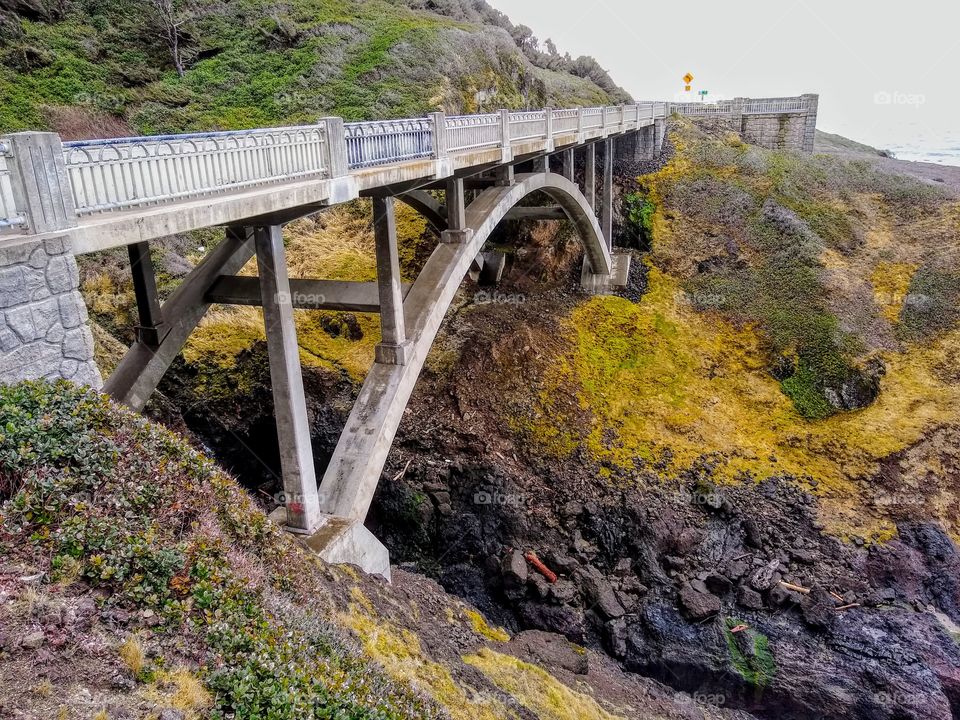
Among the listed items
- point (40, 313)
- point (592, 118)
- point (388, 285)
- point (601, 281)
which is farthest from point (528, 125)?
point (40, 313)

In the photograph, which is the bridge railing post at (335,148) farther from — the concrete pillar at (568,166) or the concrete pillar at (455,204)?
the concrete pillar at (568,166)

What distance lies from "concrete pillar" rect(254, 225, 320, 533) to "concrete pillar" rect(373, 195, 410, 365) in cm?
207

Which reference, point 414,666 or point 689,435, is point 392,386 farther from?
point 689,435

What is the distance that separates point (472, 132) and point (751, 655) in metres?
11.2

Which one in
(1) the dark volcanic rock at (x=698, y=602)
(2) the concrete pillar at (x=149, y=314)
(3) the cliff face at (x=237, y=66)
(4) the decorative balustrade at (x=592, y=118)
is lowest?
(1) the dark volcanic rock at (x=698, y=602)

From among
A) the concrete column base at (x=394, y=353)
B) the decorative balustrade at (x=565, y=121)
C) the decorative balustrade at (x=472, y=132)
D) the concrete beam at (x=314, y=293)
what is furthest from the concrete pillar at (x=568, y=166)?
the concrete column base at (x=394, y=353)

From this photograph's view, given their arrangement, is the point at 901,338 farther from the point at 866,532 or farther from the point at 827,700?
the point at 827,700

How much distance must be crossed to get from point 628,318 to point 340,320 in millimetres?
9262

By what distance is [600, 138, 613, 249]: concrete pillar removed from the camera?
21.8m

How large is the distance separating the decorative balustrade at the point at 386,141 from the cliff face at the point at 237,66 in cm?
1458

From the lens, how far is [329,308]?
10.3 metres

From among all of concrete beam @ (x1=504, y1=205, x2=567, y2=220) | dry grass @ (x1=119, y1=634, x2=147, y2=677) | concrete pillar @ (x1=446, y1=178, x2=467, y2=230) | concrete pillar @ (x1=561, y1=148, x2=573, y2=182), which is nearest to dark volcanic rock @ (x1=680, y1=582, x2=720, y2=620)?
concrete pillar @ (x1=446, y1=178, x2=467, y2=230)

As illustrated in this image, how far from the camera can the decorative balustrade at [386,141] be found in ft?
27.3

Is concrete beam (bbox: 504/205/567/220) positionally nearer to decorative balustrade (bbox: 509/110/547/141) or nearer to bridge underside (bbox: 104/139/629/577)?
decorative balustrade (bbox: 509/110/547/141)
